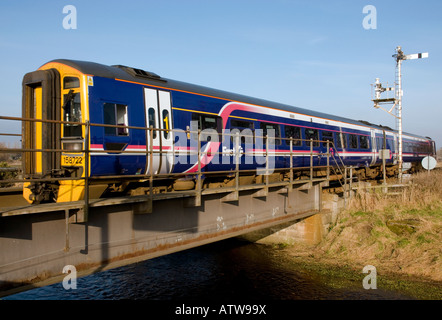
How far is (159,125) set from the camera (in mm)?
9406

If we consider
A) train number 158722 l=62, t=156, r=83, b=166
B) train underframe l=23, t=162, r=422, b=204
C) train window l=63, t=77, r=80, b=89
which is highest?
train window l=63, t=77, r=80, b=89

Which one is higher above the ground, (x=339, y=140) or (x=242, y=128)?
(x=242, y=128)

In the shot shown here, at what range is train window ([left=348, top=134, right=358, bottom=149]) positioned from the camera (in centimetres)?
2027

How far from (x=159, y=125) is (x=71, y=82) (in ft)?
7.60

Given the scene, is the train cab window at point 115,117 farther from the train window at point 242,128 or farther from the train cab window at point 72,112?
the train window at point 242,128

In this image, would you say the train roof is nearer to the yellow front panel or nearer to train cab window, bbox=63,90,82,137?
train cab window, bbox=63,90,82,137

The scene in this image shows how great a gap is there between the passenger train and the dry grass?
4.14 metres

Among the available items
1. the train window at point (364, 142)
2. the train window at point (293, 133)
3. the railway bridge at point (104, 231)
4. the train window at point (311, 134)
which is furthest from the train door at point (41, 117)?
the train window at point (364, 142)

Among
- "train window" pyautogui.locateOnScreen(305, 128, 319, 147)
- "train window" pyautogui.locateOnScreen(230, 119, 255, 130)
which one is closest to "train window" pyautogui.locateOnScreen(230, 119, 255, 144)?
"train window" pyautogui.locateOnScreen(230, 119, 255, 130)

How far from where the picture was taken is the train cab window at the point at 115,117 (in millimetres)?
8109

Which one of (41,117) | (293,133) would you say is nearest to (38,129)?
(41,117)

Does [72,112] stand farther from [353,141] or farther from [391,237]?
[353,141]

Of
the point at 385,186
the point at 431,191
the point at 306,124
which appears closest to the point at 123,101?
the point at 306,124

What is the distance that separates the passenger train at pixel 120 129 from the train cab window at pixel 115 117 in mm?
22
